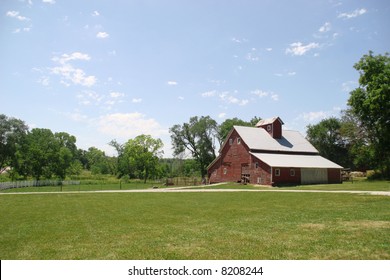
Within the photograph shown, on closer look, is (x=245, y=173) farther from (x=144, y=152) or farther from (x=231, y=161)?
(x=144, y=152)

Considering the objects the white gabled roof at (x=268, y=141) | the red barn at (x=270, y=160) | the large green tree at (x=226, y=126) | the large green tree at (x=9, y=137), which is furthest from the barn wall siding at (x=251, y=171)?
the large green tree at (x=9, y=137)

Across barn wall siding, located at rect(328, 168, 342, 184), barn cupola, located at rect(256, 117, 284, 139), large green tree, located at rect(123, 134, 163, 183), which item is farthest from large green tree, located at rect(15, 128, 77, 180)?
barn wall siding, located at rect(328, 168, 342, 184)

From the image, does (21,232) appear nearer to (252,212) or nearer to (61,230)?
(61,230)

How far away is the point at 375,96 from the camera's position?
3972 centimetres

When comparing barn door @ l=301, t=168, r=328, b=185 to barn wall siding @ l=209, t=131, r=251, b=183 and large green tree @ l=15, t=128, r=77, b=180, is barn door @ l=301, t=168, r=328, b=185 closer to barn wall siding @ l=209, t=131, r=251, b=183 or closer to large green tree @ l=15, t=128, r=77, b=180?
barn wall siding @ l=209, t=131, r=251, b=183

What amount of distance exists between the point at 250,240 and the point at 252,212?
669 centimetres

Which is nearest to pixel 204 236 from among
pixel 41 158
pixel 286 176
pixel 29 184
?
pixel 286 176

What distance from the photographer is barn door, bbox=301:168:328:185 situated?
43594 mm

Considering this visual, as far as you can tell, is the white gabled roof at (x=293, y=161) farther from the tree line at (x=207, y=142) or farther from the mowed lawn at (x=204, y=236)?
the mowed lawn at (x=204, y=236)

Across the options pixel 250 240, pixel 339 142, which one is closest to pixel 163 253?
pixel 250 240

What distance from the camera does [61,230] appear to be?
12242 millimetres

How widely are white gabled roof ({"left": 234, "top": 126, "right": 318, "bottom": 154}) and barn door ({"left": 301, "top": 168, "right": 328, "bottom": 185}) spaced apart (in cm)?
620

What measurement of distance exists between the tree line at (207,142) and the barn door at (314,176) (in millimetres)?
8780

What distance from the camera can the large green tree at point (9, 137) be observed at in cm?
6346
